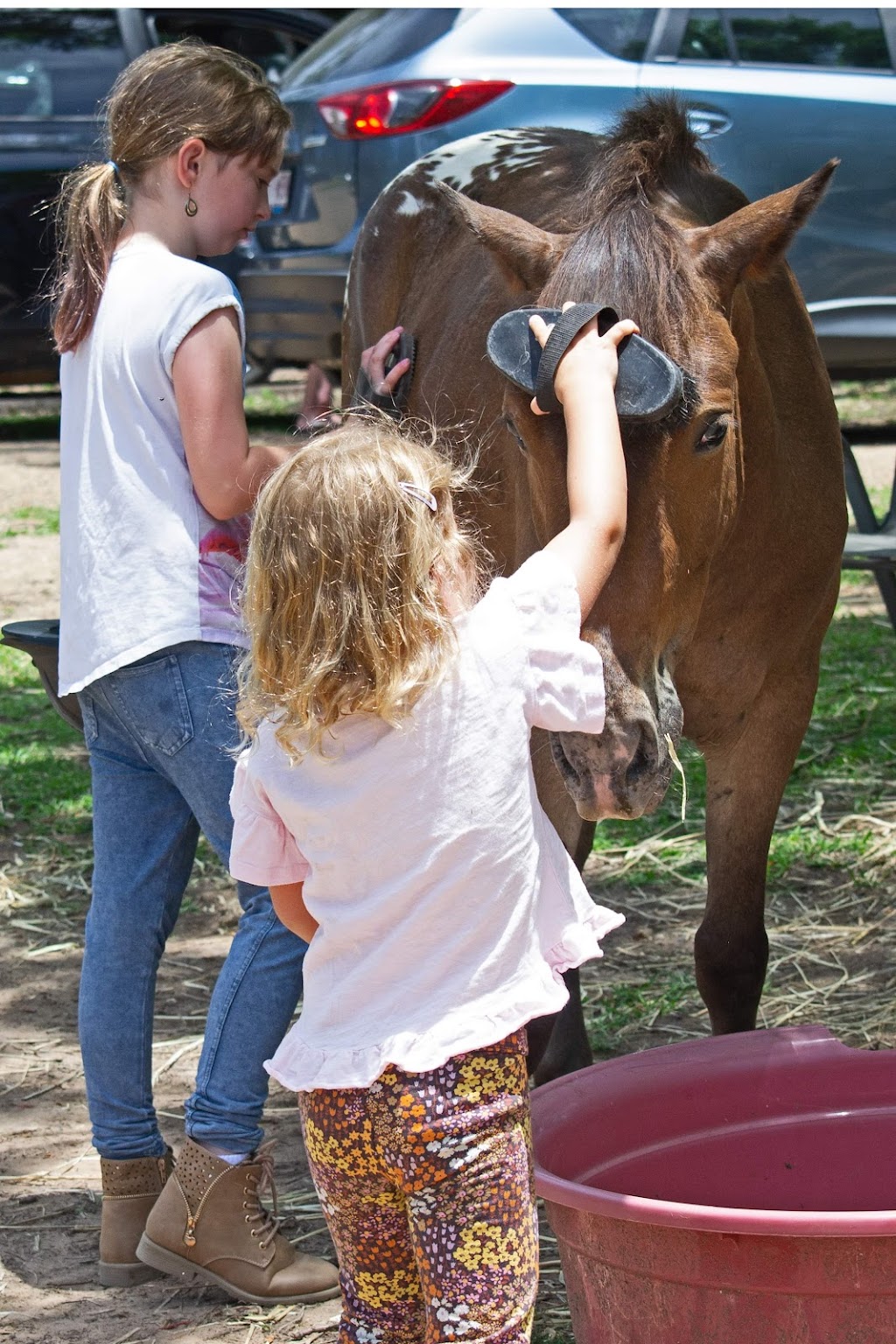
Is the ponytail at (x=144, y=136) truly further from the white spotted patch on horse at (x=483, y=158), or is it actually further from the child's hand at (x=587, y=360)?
the white spotted patch on horse at (x=483, y=158)

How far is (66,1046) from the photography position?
3.99 metres

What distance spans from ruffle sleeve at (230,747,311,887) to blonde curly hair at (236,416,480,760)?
146mm

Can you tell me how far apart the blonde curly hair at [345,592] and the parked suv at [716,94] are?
16.1ft

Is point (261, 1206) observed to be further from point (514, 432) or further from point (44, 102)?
point (44, 102)

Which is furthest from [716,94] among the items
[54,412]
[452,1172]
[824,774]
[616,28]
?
[54,412]

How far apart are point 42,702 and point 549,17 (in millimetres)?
3650

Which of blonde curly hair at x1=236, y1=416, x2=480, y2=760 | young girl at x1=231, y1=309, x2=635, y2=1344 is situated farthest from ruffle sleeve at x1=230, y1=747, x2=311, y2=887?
blonde curly hair at x1=236, y1=416, x2=480, y2=760

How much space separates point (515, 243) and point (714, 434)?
2.14ft

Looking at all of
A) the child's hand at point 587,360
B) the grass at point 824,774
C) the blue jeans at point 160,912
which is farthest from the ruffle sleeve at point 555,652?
the grass at point 824,774

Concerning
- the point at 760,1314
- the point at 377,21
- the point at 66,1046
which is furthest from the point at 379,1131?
the point at 377,21

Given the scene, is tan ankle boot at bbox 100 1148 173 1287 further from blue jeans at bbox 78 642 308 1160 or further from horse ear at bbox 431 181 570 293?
horse ear at bbox 431 181 570 293

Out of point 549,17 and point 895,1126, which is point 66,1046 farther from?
Result: point 549,17

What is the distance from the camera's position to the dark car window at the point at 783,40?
7078mm

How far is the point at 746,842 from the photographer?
12.0 feet
